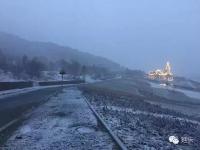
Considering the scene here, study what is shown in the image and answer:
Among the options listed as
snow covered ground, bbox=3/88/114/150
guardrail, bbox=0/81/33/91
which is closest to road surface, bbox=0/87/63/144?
snow covered ground, bbox=3/88/114/150

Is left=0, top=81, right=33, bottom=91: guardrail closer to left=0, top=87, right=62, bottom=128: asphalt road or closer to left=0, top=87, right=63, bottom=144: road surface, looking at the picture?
left=0, top=87, right=62, bottom=128: asphalt road

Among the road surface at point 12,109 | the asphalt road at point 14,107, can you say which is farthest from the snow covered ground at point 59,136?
the asphalt road at point 14,107

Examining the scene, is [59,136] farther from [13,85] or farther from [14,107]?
[13,85]

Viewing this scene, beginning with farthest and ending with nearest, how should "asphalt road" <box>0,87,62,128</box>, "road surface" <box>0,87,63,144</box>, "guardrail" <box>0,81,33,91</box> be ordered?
"guardrail" <box>0,81,33,91</box> → "asphalt road" <box>0,87,62,128</box> → "road surface" <box>0,87,63,144</box>

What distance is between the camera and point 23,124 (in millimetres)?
18188

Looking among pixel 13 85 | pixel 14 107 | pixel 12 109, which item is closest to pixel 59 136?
pixel 12 109

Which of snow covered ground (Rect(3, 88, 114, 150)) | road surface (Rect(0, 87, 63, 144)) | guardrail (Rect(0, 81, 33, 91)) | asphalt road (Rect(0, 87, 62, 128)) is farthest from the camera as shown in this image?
guardrail (Rect(0, 81, 33, 91))

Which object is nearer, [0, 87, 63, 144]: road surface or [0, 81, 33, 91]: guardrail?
[0, 87, 63, 144]: road surface

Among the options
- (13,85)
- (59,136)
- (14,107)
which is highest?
(13,85)

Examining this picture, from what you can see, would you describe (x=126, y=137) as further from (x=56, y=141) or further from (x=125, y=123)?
(x=125, y=123)

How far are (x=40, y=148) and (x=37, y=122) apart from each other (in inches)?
271

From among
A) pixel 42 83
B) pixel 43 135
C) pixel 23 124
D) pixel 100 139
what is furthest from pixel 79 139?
pixel 42 83

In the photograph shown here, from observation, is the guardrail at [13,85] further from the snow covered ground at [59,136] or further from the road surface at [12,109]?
the snow covered ground at [59,136]

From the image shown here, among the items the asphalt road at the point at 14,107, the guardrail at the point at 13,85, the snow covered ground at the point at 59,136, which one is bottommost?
the asphalt road at the point at 14,107
